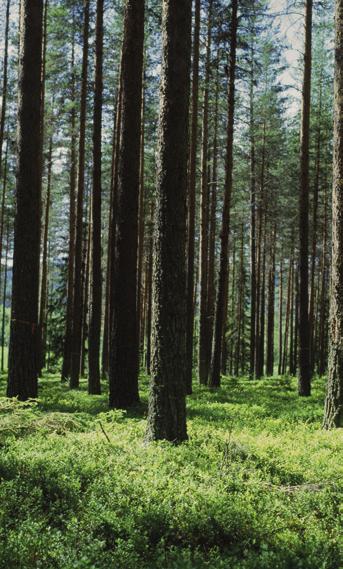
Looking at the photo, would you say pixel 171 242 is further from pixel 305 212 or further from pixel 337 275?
pixel 305 212

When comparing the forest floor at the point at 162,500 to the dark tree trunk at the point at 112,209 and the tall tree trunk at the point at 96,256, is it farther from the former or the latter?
the dark tree trunk at the point at 112,209

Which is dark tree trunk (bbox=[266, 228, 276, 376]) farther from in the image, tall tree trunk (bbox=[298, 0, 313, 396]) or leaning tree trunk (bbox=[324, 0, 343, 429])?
leaning tree trunk (bbox=[324, 0, 343, 429])

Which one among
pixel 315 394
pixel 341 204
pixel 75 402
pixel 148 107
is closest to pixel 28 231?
pixel 75 402

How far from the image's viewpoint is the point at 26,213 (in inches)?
420

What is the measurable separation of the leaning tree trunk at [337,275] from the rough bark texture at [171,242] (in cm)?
331

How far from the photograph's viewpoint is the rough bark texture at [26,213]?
1057 centimetres

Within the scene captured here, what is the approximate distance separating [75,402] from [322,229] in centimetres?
2513

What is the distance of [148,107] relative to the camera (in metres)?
24.4

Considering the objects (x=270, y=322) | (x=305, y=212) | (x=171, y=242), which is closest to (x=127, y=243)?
(x=171, y=242)

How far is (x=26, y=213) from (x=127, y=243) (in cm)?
217

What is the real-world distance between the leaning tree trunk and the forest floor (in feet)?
3.82

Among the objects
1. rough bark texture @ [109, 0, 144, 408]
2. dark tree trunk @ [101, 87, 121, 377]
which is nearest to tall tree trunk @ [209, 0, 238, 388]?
dark tree trunk @ [101, 87, 121, 377]

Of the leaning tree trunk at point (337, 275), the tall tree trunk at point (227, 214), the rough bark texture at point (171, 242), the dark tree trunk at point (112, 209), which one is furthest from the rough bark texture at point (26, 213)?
the tall tree trunk at point (227, 214)

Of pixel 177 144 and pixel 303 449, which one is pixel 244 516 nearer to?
pixel 303 449
